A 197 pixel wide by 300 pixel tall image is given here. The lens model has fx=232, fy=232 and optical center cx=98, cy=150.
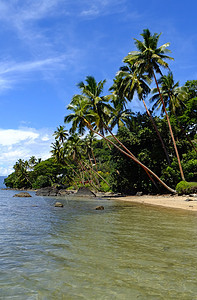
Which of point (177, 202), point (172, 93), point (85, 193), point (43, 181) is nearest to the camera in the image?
point (177, 202)

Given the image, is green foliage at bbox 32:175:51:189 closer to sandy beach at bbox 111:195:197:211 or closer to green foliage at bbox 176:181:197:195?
sandy beach at bbox 111:195:197:211

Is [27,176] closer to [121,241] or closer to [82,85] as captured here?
[82,85]

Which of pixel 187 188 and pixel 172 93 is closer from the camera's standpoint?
pixel 187 188

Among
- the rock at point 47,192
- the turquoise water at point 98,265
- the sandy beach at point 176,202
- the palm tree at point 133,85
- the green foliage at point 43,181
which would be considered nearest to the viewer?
the turquoise water at point 98,265

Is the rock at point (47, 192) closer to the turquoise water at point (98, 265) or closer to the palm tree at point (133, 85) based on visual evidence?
the palm tree at point (133, 85)

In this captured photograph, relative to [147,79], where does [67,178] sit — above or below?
below

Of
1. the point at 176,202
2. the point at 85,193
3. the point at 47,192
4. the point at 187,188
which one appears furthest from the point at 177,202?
the point at 47,192

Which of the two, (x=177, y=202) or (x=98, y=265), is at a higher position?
(x=98, y=265)

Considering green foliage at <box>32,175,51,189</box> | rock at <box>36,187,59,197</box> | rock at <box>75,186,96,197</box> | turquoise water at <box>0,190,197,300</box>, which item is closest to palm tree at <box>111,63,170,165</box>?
rock at <box>75,186,96,197</box>

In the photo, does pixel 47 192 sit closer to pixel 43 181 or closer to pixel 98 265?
pixel 43 181

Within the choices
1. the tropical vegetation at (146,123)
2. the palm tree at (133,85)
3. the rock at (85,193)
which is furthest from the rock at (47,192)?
the palm tree at (133,85)

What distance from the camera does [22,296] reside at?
3.13 meters

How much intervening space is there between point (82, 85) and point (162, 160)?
13317 millimetres

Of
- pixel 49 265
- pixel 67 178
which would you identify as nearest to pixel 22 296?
pixel 49 265
